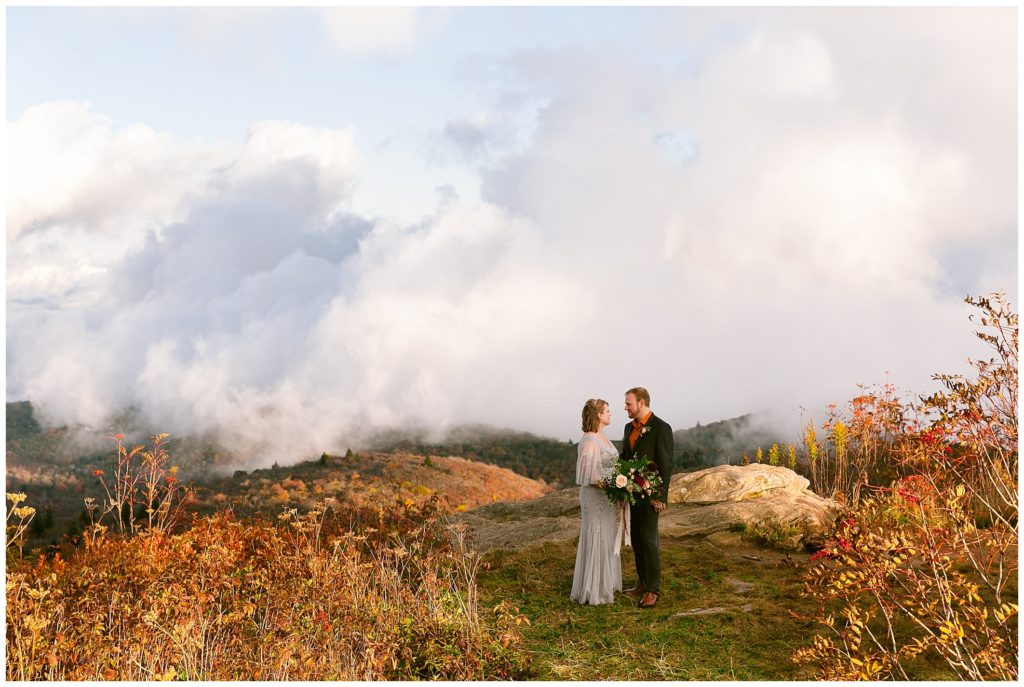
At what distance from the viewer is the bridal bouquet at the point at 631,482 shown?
873 centimetres

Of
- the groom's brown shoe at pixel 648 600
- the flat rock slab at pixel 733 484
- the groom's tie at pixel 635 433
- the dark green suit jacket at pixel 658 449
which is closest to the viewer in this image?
the dark green suit jacket at pixel 658 449

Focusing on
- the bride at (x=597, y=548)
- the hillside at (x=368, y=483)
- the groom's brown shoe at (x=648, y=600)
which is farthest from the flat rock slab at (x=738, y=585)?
the hillside at (x=368, y=483)

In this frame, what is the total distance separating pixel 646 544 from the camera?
30.0 ft

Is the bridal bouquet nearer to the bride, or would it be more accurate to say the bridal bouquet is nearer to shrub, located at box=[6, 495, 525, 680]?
the bride

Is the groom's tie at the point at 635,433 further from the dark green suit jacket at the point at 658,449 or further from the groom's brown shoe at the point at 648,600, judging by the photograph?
the groom's brown shoe at the point at 648,600

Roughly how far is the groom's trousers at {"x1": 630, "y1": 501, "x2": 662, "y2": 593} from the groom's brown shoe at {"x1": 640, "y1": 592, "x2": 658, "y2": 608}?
2.2 inches

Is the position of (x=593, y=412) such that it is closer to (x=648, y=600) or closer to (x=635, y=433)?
(x=635, y=433)

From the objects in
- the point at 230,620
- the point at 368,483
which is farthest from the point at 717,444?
the point at 230,620

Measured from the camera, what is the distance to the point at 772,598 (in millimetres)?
9320

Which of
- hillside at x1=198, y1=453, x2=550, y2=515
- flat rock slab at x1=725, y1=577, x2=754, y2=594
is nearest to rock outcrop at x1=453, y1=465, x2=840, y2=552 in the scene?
flat rock slab at x1=725, y1=577, x2=754, y2=594

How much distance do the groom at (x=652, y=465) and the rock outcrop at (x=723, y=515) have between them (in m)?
2.86

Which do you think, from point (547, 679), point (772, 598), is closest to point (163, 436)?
point (547, 679)

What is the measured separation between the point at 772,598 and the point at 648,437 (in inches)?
91.2

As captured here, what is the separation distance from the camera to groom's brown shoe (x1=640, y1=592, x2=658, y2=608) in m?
9.09
